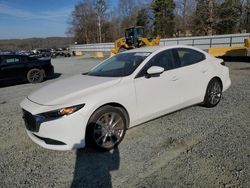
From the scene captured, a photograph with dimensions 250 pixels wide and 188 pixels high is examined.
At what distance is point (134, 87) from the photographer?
12.8 ft

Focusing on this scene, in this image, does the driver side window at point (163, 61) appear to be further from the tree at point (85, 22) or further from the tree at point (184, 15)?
the tree at point (85, 22)

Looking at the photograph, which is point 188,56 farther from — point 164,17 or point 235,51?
point 164,17

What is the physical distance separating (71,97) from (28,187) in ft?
4.29

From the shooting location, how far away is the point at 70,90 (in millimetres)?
3777

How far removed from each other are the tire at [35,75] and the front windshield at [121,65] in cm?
697

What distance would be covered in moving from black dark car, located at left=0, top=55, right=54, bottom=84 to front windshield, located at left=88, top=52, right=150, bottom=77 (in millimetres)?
6911

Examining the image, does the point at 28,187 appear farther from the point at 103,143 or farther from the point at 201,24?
the point at 201,24

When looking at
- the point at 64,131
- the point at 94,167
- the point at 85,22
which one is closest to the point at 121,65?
the point at 64,131

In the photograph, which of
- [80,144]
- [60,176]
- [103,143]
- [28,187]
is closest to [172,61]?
[103,143]

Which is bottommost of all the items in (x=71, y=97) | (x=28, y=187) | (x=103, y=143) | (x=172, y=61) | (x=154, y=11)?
(x=28, y=187)

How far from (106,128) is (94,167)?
632 millimetres

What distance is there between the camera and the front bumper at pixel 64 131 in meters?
3.29

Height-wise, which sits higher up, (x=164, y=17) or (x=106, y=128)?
(x=164, y=17)

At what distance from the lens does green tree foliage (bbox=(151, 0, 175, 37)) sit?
51219mm
